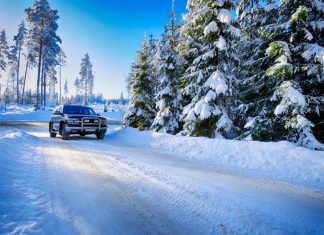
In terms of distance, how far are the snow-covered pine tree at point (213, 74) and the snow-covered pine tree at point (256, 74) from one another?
0.88m

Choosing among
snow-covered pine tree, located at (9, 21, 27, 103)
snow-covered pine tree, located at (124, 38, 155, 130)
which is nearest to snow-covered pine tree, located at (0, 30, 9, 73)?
snow-covered pine tree, located at (9, 21, 27, 103)

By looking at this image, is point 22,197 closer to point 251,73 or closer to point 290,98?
point 290,98

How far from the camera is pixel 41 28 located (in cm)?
4369

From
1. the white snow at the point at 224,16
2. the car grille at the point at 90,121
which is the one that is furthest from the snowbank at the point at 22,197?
the white snow at the point at 224,16

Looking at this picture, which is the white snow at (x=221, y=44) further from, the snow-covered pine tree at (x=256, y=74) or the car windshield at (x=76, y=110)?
the car windshield at (x=76, y=110)

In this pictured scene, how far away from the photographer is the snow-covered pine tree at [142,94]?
2112 cm

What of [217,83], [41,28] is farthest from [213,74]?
[41,28]

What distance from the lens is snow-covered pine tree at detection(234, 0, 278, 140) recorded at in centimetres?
1137

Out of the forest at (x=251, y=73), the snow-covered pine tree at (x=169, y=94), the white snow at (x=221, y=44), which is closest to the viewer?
the forest at (x=251, y=73)

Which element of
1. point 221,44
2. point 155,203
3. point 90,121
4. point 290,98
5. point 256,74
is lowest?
point 155,203

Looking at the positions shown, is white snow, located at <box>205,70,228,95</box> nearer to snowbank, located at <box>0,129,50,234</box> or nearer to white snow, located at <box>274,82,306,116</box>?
white snow, located at <box>274,82,306,116</box>

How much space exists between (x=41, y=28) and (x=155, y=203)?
155ft

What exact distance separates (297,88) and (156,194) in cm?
797

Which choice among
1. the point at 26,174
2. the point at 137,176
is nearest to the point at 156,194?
the point at 137,176
